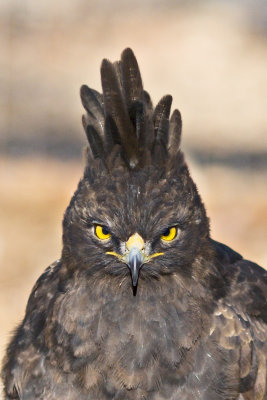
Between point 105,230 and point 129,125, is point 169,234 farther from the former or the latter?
point 129,125

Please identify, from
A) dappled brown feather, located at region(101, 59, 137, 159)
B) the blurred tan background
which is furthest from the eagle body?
the blurred tan background

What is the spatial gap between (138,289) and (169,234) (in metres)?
0.45

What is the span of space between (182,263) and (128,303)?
1.43 feet

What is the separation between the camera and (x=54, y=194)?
15.5 m

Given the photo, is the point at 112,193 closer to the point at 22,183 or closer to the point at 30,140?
the point at 22,183

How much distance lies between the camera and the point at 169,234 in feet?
23.2

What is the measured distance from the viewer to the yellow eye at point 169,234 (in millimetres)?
7047

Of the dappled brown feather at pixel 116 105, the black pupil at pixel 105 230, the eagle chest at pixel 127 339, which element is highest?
the dappled brown feather at pixel 116 105

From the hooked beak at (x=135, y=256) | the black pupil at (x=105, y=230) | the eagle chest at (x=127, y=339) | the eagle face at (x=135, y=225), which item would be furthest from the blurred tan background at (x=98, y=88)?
the hooked beak at (x=135, y=256)

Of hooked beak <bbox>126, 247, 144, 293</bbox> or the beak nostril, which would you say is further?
the beak nostril

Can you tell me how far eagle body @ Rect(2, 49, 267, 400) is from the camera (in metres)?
6.99

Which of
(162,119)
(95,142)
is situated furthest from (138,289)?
(162,119)

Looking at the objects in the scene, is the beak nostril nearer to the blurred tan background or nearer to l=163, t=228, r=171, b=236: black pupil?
l=163, t=228, r=171, b=236: black pupil

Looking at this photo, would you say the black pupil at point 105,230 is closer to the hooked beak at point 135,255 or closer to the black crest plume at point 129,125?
the hooked beak at point 135,255
